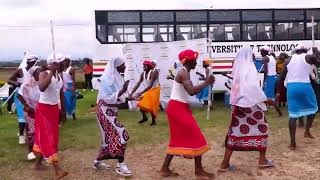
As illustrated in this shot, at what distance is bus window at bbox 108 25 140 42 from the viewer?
15.7 metres

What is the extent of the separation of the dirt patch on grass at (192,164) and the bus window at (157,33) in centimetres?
800

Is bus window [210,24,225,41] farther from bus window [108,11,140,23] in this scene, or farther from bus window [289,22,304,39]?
bus window [108,11,140,23]

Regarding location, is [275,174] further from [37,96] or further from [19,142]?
[19,142]

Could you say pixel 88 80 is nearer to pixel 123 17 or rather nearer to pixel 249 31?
pixel 123 17

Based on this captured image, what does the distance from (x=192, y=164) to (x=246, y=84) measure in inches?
57.8

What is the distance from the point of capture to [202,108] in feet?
46.3

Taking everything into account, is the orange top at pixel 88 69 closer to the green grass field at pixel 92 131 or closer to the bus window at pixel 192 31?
the bus window at pixel 192 31

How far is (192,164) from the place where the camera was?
6.96m

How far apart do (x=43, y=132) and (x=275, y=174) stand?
9.78 ft

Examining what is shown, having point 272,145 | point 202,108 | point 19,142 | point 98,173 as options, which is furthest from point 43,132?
point 202,108

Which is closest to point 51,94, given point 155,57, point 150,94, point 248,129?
point 248,129

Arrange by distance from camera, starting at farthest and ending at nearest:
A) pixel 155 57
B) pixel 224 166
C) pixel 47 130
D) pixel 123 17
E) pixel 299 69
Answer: pixel 123 17
pixel 155 57
pixel 299 69
pixel 224 166
pixel 47 130

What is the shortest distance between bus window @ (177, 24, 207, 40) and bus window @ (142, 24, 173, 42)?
0.32 metres

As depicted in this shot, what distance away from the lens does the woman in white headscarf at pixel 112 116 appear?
6.30m
